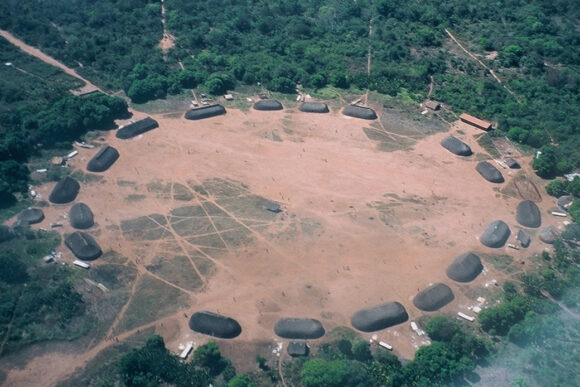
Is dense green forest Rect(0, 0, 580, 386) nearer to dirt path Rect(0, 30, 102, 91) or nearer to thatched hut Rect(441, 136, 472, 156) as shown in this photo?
dirt path Rect(0, 30, 102, 91)

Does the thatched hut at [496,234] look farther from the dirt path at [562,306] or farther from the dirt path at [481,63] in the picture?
the dirt path at [481,63]

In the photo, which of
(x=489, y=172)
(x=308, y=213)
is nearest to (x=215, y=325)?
(x=308, y=213)

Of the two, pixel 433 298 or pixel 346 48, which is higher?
pixel 346 48

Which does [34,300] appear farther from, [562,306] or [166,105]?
[562,306]

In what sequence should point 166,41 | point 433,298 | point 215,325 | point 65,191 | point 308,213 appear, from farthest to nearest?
point 166,41, point 308,213, point 65,191, point 433,298, point 215,325

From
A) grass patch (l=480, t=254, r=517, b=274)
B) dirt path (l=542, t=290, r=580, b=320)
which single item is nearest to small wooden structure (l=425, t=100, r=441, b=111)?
grass patch (l=480, t=254, r=517, b=274)

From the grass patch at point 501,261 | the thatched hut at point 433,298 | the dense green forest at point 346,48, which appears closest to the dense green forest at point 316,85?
the dense green forest at point 346,48
